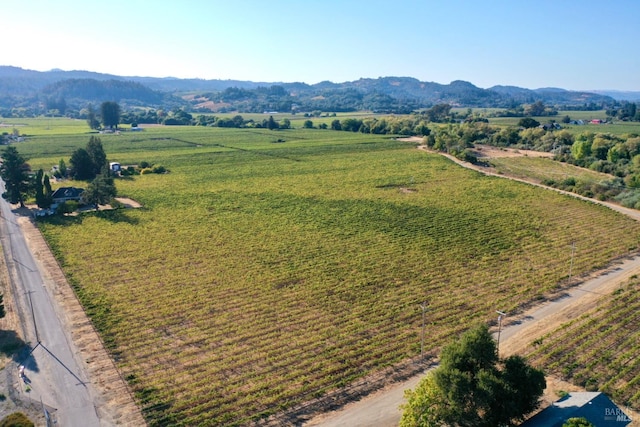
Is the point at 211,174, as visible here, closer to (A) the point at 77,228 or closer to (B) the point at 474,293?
(A) the point at 77,228

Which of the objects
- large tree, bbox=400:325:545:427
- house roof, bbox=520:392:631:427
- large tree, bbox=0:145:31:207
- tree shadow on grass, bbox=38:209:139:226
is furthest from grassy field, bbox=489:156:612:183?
large tree, bbox=0:145:31:207

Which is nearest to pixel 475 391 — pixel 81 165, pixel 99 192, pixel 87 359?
pixel 87 359

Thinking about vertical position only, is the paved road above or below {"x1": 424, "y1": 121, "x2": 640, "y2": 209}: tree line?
below

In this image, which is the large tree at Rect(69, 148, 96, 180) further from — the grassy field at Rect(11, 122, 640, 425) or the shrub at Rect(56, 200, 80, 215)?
the shrub at Rect(56, 200, 80, 215)

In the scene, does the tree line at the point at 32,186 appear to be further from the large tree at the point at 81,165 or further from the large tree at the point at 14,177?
the large tree at the point at 81,165

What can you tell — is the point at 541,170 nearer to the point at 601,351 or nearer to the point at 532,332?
the point at 532,332
